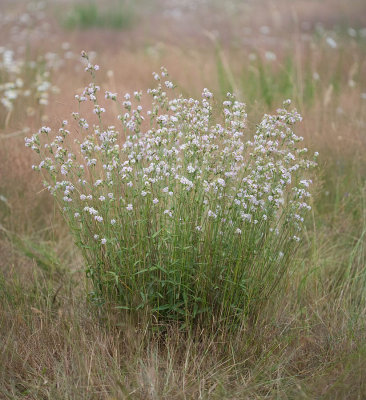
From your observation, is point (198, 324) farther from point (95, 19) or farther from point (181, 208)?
point (95, 19)

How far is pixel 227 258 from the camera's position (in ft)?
8.09

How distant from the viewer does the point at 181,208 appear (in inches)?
94.8

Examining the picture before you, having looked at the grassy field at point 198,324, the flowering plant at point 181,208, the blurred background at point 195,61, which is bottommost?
the grassy field at point 198,324

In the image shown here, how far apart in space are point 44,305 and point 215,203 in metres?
1.22

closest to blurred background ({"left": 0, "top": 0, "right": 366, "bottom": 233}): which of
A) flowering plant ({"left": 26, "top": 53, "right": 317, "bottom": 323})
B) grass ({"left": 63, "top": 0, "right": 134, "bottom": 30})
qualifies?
grass ({"left": 63, "top": 0, "right": 134, "bottom": 30})

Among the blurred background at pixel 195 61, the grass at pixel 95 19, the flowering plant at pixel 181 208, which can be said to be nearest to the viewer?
the flowering plant at pixel 181 208

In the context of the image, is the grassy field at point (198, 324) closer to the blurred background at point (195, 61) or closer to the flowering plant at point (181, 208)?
the blurred background at point (195, 61)

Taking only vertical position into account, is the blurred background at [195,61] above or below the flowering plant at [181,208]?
below

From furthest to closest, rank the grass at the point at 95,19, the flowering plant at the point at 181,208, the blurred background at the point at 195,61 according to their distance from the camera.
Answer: the grass at the point at 95,19
the blurred background at the point at 195,61
the flowering plant at the point at 181,208

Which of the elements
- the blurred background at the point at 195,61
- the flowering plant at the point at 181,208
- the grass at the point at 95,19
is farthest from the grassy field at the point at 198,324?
the grass at the point at 95,19

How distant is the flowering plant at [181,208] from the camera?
2348mm

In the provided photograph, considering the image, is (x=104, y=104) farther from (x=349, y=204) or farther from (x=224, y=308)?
(x=349, y=204)

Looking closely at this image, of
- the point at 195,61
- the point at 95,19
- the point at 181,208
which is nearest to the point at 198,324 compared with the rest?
the point at 181,208

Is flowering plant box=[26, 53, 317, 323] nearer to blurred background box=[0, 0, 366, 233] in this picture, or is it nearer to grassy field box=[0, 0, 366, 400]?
grassy field box=[0, 0, 366, 400]
